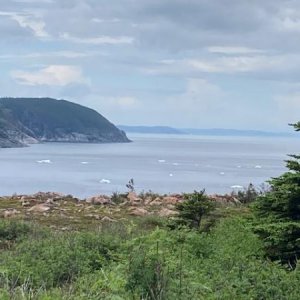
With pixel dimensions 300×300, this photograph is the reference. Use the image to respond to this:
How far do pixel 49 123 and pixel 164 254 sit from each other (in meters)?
160

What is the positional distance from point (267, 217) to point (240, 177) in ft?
185

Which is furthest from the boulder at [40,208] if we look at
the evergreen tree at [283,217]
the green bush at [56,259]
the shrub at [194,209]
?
the evergreen tree at [283,217]

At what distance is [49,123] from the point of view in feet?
543

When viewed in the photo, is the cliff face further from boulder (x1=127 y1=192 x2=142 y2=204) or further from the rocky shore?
the rocky shore

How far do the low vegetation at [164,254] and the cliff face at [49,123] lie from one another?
130045mm

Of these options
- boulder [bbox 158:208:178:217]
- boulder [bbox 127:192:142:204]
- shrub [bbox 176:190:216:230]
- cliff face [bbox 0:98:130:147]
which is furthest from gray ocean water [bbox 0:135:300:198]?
cliff face [bbox 0:98:130:147]

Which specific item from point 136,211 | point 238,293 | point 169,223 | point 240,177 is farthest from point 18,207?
point 240,177

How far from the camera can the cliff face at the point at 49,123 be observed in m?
149

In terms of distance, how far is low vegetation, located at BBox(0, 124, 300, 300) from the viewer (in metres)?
6.79

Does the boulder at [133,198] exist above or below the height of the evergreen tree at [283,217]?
below

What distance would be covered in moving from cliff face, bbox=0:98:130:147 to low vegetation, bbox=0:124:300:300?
130 metres

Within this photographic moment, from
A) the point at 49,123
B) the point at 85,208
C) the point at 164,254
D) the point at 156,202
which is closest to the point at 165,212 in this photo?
the point at 85,208

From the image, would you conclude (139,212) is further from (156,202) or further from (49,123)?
(49,123)

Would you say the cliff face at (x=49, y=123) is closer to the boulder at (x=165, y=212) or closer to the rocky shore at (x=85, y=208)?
the rocky shore at (x=85, y=208)
